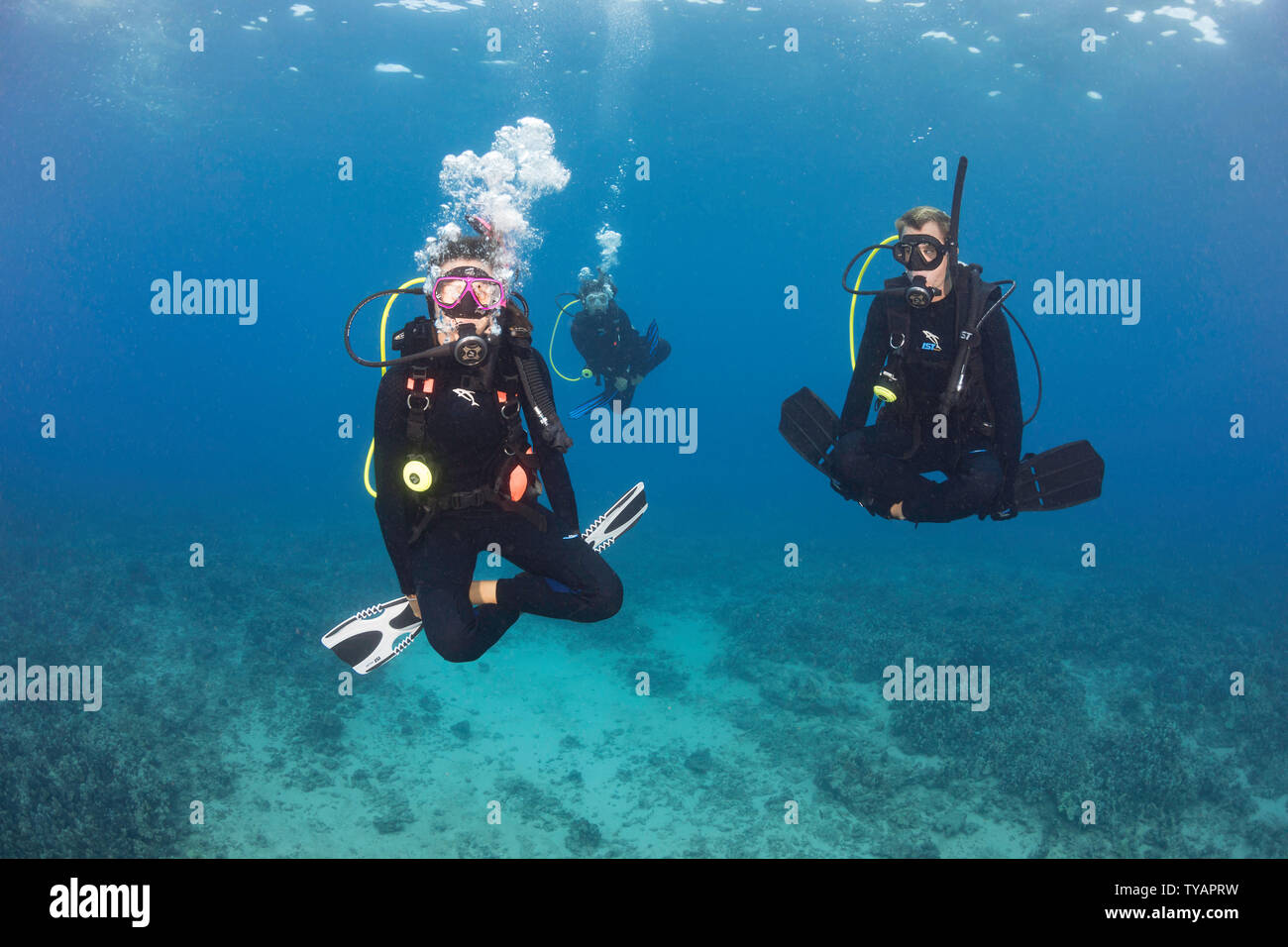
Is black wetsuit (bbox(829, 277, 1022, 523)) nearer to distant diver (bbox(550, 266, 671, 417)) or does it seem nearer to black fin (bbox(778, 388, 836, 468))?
black fin (bbox(778, 388, 836, 468))

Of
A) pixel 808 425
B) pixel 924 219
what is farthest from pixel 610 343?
pixel 924 219

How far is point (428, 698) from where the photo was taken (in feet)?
32.2

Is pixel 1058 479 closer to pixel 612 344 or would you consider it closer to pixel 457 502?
pixel 457 502

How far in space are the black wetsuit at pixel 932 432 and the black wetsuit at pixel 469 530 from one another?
226 centimetres

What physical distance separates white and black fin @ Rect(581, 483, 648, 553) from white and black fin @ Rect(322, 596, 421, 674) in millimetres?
1691

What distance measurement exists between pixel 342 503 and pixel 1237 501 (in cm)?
4571

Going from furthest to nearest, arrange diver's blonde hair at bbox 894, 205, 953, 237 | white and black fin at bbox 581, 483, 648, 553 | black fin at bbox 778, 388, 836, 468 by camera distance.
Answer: white and black fin at bbox 581, 483, 648, 553
black fin at bbox 778, 388, 836, 468
diver's blonde hair at bbox 894, 205, 953, 237

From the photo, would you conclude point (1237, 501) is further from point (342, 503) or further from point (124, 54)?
point (124, 54)

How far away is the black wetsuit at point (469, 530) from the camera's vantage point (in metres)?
4.66

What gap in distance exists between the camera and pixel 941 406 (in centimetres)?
524

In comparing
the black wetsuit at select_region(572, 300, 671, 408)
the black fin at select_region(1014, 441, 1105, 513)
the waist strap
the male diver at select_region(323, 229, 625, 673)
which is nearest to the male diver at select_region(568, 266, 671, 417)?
the black wetsuit at select_region(572, 300, 671, 408)

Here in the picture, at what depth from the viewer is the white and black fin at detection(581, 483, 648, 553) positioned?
21.0 ft

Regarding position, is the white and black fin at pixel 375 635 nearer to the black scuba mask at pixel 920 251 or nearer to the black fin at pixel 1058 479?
the black scuba mask at pixel 920 251

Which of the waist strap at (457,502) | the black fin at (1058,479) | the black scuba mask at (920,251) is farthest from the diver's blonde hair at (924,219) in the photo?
the waist strap at (457,502)
